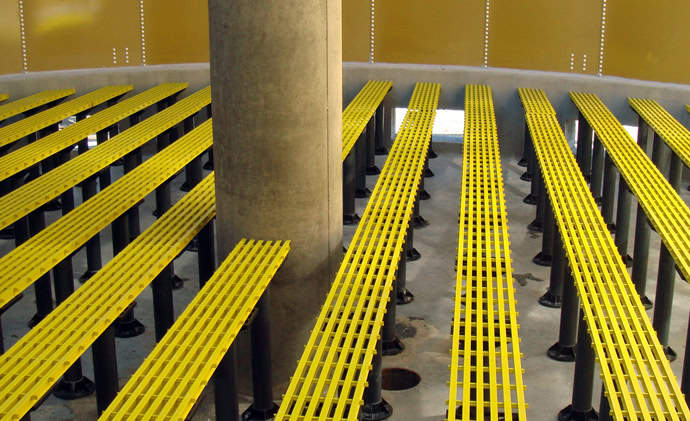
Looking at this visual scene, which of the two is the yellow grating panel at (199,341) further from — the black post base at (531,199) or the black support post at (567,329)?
the black post base at (531,199)

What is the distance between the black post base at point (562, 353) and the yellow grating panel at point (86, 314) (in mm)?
3182

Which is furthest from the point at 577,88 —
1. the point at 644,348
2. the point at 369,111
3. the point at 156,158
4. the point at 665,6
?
the point at 644,348

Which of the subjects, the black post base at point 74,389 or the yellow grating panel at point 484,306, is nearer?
the yellow grating panel at point 484,306

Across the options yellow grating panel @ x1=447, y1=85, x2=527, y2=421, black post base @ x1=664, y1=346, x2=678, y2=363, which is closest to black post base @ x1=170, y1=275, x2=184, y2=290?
yellow grating panel @ x1=447, y1=85, x2=527, y2=421

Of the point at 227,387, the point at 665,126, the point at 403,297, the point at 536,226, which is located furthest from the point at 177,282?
the point at 665,126

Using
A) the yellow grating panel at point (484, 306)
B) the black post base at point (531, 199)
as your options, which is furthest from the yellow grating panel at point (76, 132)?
the black post base at point (531, 199)

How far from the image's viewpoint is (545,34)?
14.2 meters

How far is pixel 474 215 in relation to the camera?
8.52 m

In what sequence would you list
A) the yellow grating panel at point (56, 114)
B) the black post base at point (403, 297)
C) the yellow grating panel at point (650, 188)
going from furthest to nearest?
the yellow grating panel at point (56, 114) → the black post base at point (403, 297) → the yellow grating panel at point (650, 188)

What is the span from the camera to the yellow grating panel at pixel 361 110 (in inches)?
417

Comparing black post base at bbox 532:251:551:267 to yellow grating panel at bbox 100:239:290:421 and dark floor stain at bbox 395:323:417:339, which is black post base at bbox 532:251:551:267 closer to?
dark floor stain at bbox 395:323:417:339

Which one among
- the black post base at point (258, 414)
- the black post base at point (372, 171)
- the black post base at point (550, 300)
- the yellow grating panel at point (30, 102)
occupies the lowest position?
the black post base at point (258, 414)

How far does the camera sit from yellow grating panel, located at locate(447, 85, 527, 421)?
5.08 metres

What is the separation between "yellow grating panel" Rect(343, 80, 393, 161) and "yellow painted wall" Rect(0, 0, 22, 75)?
16.9 feet
